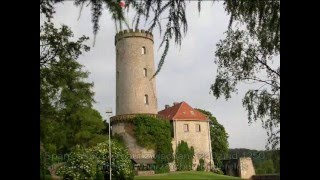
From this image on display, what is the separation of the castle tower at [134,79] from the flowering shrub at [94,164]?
919 centimetres

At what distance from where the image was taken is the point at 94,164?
2012 cm

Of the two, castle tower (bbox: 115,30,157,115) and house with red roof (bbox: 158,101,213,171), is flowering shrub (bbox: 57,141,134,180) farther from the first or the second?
house with red roof (bbox: 158,101,213,171)

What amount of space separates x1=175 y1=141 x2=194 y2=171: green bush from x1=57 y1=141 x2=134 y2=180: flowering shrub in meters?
8.72

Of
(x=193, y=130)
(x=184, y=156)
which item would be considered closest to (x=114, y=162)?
(x=184, y=156)

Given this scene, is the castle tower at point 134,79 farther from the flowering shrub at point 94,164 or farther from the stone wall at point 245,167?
the flowering shrub at point 94,164

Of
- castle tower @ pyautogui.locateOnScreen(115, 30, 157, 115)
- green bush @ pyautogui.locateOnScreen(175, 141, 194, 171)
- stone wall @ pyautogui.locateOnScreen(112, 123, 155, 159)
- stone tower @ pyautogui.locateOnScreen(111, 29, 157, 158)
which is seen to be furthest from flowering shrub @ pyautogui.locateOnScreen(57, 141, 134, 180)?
castle tower @ pyautogui.locateOnScreen(115, 30, 157, 115)

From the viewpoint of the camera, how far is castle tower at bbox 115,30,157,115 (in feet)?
106

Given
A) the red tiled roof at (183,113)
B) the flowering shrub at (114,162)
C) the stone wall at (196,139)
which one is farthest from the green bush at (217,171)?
the flowering shrub at (114,162)

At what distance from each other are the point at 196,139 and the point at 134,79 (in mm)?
7263

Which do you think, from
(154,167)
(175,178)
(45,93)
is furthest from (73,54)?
(154,167)

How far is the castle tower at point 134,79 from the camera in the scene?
3222 centimetres

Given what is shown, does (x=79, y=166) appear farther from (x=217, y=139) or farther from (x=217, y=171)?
(x=217, y=139)
